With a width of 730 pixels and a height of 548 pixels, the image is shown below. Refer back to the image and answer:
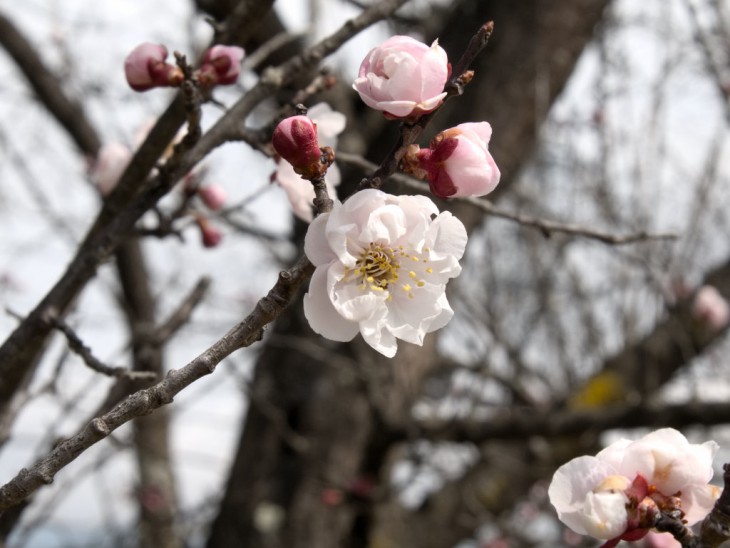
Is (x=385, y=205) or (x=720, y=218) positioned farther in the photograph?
(x=720, y=218)

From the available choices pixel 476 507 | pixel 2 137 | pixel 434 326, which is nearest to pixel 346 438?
pixel 476 507

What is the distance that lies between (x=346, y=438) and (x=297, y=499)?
1.09 feet

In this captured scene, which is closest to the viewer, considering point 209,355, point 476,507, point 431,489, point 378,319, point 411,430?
point 209,355

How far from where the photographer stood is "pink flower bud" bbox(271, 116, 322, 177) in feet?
2.55

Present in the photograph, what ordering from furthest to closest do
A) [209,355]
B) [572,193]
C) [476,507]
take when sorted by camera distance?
[572,193]
[476,507]
[209,355]

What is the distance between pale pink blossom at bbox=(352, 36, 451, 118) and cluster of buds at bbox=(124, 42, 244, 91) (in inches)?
17.7

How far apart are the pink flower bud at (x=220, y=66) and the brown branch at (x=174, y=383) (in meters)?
0.62

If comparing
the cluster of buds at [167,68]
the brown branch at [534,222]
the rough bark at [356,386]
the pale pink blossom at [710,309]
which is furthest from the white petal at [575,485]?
the pale pink blossom at [710,309]

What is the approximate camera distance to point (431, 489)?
4.55 metres

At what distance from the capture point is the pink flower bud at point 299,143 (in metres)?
0.78

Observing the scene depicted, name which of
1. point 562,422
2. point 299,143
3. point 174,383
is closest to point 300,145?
point 299,143

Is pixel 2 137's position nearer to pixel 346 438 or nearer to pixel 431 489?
pixel 346 438

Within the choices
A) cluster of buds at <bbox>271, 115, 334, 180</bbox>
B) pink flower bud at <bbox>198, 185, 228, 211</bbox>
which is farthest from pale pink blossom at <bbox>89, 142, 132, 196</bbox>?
cluster of buds at <bbox>271, 115, 334, 180</bbox>

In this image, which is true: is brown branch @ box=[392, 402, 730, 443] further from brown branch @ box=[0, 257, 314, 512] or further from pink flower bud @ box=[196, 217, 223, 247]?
brown branch @ box=[0, 257, 314, 512]
